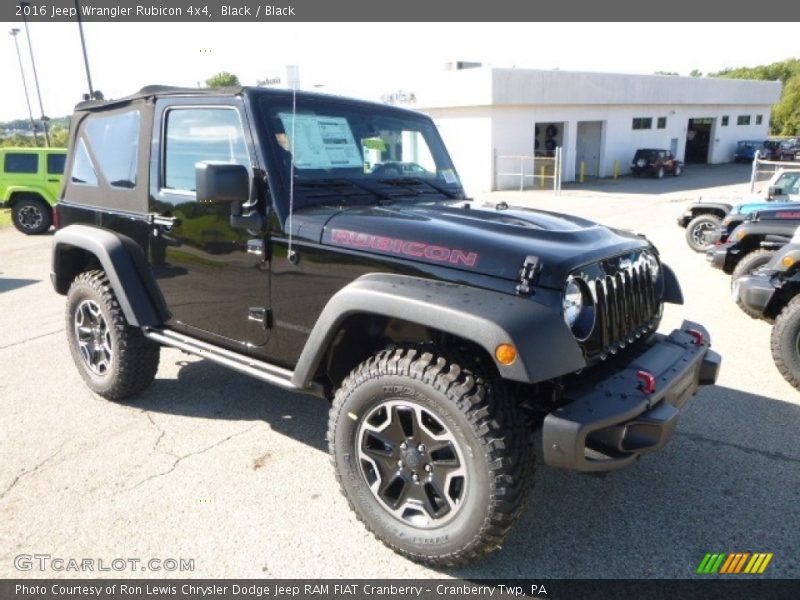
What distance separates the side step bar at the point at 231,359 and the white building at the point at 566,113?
58.9 feet

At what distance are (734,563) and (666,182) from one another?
26853 millimetres

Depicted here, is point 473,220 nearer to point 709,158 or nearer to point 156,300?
point 156,300

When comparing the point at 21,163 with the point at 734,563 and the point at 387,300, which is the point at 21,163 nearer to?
the point at 387,300

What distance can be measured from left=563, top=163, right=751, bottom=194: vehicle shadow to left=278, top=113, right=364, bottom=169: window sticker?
21.1m

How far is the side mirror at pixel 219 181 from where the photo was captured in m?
Result: 2.82

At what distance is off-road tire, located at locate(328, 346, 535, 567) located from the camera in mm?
2369

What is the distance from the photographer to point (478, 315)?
2324 mm

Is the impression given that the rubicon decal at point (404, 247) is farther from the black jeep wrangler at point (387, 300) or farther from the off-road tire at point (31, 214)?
the off-road tire at point (31, 214)

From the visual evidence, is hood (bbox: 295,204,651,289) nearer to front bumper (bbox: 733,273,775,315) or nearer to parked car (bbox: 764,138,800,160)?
front bumper (bbox: 733,273,775,315)

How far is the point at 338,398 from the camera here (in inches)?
111

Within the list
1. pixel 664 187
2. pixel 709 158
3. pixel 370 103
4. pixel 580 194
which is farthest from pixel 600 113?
pixel 370 103

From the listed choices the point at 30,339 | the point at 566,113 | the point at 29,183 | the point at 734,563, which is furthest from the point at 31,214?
the point at 566,113

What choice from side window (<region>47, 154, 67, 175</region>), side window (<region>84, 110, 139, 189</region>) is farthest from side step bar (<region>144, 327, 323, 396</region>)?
side window (<region>47, 154, 67, 175</region>)

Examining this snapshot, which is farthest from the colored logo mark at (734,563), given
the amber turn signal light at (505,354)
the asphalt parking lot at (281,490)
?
the amber turn signal light at (505,354)
